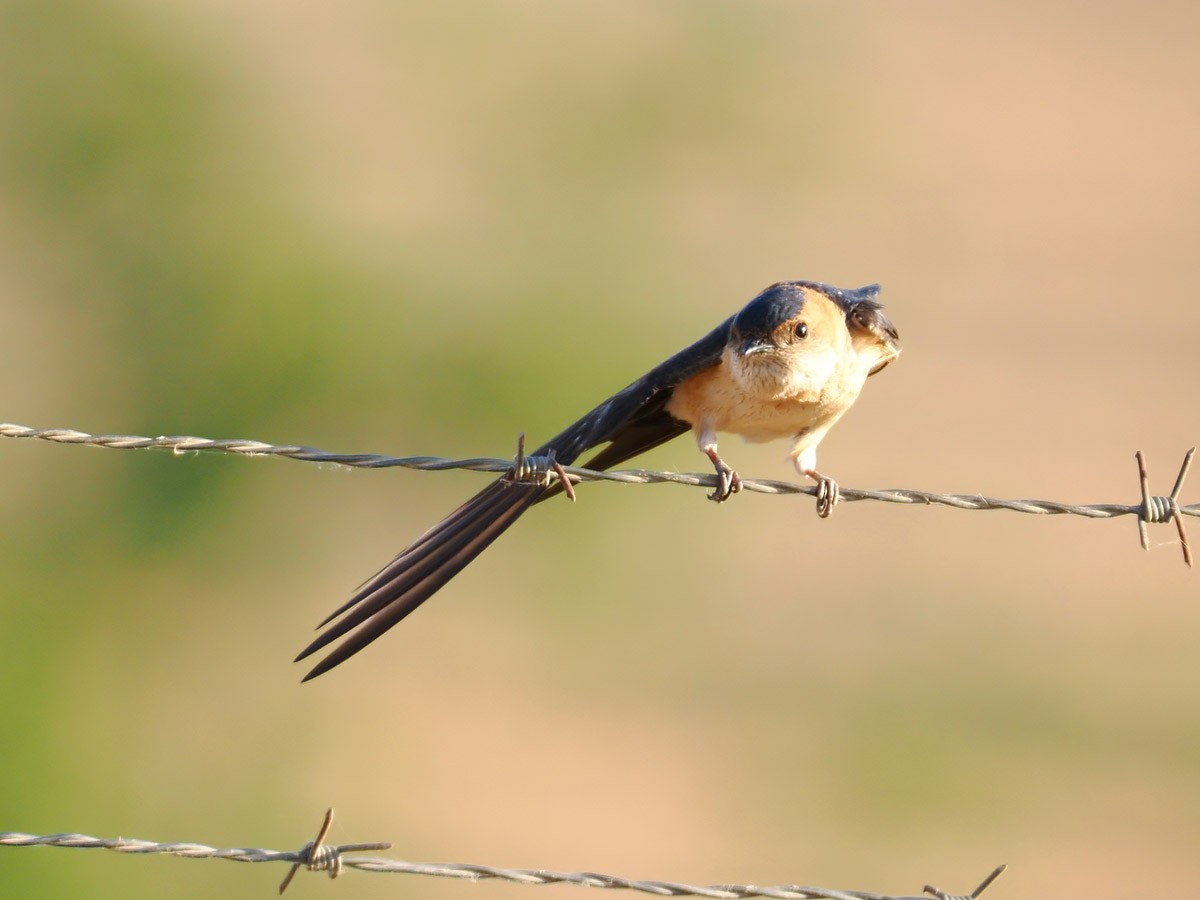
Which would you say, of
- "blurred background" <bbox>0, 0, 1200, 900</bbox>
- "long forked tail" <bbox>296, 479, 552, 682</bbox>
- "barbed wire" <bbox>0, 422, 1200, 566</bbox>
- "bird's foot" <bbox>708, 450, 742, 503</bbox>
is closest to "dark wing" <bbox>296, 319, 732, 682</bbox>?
"long forked tail" <bbox>296, 479, 552, 682</bbox>

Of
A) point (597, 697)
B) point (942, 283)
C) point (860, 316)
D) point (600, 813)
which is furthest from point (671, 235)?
point (860, 316)

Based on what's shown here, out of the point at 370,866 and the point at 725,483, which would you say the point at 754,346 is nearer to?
the point at 725,483

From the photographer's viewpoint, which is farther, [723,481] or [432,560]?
[432,560]

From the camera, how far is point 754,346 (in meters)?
4.70

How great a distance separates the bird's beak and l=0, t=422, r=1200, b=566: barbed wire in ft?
3.37

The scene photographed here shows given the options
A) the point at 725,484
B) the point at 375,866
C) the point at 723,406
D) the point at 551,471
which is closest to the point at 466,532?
the point at 725,484

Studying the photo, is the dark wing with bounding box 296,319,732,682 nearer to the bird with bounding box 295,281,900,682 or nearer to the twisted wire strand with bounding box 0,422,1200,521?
the bird with bounding box 295,281,900,682

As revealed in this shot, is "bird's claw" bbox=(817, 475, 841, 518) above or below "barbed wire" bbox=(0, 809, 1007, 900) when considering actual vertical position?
above

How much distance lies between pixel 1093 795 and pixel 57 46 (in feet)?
37.9

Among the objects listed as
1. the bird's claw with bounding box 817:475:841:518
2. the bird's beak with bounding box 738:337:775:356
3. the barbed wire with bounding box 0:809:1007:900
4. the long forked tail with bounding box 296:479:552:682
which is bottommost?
the barbed wire with bounding box 0:809:1007:900

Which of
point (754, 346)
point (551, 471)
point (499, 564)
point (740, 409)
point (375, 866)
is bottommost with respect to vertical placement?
point (375, 866)

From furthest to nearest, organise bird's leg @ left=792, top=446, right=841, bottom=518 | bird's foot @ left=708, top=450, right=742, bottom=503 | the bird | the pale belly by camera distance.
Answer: the pale belly
bird's leg @ left=792, top=446, right=841, bottom=518
the bird
bird's foot @ left=708, top=450, right=742, bottom=503

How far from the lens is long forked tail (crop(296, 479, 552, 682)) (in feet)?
13.3

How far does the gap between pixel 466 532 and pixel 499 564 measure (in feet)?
34.6
